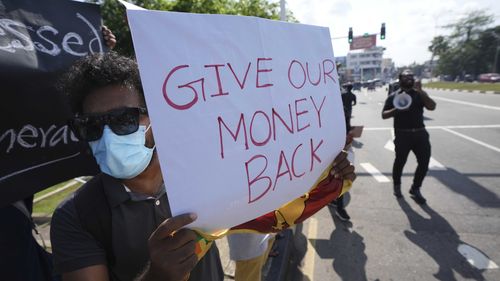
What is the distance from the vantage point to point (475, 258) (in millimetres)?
3127

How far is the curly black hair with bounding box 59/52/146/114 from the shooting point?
51.6 inches

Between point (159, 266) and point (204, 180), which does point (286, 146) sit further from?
point (159, 266)

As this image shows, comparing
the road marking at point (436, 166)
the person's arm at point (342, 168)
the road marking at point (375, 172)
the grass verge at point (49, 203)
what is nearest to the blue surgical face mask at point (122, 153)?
the person's arm at point (342, 168)

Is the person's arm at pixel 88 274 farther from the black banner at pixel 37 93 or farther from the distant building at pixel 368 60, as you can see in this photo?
the distant building at pixel 368 60

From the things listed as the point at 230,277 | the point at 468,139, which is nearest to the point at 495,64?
the point at 468,139

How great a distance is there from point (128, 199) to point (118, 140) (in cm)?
24

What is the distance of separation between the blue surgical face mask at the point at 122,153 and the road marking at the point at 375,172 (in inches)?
208

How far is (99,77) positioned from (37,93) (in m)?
0.72

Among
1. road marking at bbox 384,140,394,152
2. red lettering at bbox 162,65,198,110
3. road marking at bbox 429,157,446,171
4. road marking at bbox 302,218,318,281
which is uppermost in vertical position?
red lettering at bbox 162,65,198,110

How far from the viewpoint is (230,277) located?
9.66ft

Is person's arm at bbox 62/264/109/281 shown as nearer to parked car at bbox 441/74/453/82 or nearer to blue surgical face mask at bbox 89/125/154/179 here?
blue surgical face mask at bbox 89/125/154/179

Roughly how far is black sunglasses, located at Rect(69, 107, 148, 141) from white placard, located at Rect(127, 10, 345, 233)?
377 millimetres

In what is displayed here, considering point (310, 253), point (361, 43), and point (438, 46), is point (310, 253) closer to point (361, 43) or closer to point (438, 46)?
point (361, 43)

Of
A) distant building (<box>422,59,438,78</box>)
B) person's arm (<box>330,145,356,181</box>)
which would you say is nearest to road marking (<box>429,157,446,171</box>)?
person's arm (<box>330,145,356,181</box>)
